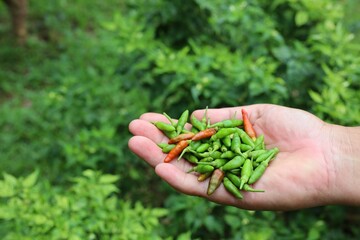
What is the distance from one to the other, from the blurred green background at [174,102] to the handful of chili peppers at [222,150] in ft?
1.30

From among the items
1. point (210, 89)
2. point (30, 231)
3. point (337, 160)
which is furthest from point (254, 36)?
point (30, 231)

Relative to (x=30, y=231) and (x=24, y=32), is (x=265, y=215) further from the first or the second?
(x=24, y=32)

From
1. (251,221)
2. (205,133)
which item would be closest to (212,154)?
(205,133)

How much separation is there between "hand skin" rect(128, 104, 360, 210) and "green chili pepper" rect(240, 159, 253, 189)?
3.3 inches

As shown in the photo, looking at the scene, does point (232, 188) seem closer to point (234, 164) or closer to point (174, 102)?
point (234, 164)

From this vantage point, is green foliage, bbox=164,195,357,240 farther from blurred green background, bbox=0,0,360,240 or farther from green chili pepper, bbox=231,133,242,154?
green chili pepper, bbox=231,133,242,154

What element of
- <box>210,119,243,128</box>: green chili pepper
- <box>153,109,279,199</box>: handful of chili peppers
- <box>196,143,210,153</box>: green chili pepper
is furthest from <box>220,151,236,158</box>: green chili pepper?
<box>210,119,243,128</box>: green chili pepper

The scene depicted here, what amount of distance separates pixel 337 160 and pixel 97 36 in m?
5.26

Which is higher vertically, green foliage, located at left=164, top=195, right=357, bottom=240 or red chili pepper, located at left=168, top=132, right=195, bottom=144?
red chili pepper, located at left=168, top=132, right=195, bottom=144

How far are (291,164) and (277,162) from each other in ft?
0.43

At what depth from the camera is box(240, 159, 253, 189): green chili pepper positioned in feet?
8.57

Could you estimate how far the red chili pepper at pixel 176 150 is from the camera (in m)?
2.85

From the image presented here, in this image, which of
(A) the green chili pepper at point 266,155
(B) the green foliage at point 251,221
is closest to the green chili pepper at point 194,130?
(A) the green chili pepper at point 266,155

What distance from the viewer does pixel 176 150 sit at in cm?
289
